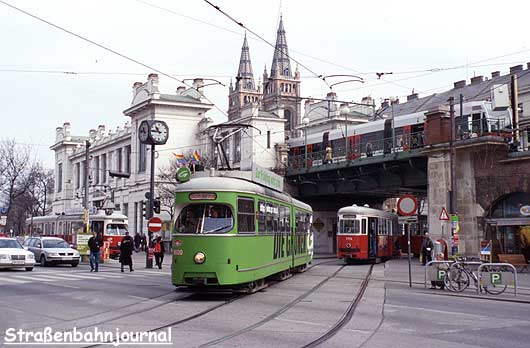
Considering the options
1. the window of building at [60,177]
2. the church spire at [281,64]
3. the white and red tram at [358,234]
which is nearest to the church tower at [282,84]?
the church spire at [281,64]

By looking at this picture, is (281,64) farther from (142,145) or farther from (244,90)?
(142,145)

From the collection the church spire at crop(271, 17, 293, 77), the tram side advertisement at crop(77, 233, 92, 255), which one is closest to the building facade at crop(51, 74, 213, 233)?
the tram side advertisement at crop(77, 233, 92, 255)

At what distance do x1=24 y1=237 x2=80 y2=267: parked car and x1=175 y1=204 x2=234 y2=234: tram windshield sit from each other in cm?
1751

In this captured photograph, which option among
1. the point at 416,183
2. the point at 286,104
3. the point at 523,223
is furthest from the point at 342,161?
the point at 286,104

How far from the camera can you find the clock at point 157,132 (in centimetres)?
3244

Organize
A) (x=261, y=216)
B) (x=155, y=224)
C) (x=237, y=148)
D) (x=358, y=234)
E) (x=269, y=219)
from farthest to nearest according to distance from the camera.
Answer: (x=237, y=148), (x=358, y=234), (x=155, y=224), (x=269, y=219), (x=261, y=216)

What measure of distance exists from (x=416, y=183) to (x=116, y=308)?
28819 mm

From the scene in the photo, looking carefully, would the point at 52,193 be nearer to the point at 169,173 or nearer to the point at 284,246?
the point at 169,173

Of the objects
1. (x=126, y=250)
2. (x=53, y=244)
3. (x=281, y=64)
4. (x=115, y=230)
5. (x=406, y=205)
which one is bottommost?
(x=126, y=250)

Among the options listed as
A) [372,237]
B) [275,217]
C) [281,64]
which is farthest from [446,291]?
[281,64]

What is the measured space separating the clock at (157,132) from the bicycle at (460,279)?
17.1 metres

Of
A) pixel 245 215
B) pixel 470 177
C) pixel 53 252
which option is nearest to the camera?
pixel 245 215

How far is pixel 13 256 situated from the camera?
26781 mm

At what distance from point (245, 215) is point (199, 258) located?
1.73 meters
